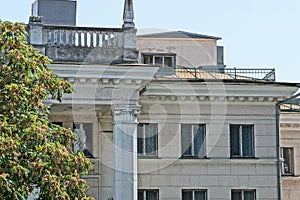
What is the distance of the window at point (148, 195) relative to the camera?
112 feet

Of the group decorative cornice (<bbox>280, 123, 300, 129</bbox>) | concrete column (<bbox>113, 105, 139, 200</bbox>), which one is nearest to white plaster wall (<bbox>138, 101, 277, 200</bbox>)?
concrete column (<bbox>113, 105, 139, 200</bbox>)

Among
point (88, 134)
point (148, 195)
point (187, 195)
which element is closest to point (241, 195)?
point (187, 195)

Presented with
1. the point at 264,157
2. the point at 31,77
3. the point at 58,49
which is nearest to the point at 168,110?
the point at 264,157

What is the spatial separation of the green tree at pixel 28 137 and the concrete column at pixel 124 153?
7.14 m

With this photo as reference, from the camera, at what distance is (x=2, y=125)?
20.5 m

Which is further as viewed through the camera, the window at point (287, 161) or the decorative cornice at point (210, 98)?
the window at point (287, 161)

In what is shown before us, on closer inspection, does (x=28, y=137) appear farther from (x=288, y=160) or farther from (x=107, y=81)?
(x=288, y=160)

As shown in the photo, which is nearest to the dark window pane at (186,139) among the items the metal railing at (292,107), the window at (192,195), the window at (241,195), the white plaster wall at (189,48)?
the window at (192,195)

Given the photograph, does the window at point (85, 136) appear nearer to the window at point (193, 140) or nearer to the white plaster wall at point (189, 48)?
the window at point (193, 140)

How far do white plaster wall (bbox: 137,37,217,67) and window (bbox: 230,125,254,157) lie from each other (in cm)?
880

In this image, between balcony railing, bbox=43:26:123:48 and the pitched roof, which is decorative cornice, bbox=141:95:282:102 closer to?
balcony railing, bbox=43:26:123:48

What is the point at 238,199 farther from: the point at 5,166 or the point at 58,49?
the point at 5,166

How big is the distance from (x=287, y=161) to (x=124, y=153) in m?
14.1

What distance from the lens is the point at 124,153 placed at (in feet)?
97.6
